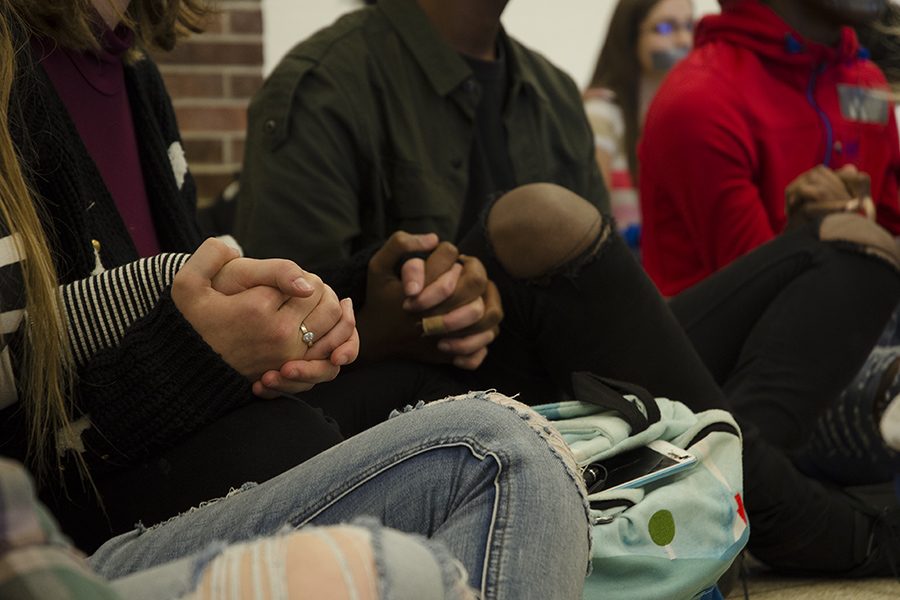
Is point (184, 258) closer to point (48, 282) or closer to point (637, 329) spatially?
point (48, 282)

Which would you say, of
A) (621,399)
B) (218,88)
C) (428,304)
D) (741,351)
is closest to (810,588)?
(741,351)

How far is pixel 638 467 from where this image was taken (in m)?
1.34

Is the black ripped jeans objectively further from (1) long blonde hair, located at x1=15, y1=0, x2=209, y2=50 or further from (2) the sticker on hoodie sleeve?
(2) the sticker on hoodie sleeve

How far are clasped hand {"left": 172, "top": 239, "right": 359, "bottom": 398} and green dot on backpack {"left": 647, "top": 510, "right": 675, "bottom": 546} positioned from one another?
0.33 metres

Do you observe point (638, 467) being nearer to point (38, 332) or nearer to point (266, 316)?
point (266, 316)

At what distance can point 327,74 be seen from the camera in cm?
210

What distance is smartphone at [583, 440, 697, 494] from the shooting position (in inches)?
50.6

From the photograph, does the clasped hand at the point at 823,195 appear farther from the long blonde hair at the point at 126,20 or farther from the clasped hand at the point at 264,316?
the clasped hand at the point at 264,316

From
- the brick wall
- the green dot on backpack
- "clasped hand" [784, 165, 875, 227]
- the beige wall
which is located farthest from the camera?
the beige wall

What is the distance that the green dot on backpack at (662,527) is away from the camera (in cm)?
124

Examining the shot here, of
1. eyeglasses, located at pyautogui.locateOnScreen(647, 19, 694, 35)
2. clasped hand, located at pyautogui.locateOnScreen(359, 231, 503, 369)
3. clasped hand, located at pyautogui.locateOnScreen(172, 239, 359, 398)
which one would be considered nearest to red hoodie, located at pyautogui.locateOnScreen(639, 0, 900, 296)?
clasped hand, located at pyautogui.locateOnScreen(359, 231, 503, 369)

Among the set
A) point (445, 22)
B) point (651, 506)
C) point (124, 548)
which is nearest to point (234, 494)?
point (124, 548)

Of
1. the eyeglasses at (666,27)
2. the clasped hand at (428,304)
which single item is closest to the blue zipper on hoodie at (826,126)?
the clasped hand at (428,304)

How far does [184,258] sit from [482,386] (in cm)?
62
